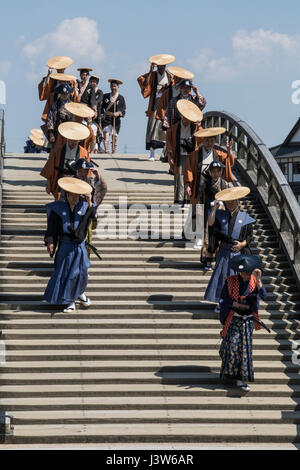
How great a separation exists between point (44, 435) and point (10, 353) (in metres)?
1.78

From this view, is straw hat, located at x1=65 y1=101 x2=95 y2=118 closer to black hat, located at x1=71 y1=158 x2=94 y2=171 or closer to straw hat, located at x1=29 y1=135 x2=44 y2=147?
black hat, located at x1=71 y1=158 x2=94 y2=171

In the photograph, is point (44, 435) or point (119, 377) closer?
Answer: point (44, 435)

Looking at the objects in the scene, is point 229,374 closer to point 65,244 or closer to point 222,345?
point 222,345

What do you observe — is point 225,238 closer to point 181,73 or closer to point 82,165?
point 82,165

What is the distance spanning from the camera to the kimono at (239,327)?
1323 cm

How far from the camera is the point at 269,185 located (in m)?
18.5

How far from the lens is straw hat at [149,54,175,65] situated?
23.0 m

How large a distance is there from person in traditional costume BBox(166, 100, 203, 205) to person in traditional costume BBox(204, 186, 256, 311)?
4037mm

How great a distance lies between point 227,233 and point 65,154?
149 inches

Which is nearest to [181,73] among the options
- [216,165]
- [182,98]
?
[182,98]

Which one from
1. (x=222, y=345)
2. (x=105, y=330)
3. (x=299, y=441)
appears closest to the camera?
(x=299, y=441)

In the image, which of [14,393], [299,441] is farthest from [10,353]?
[299,441]
